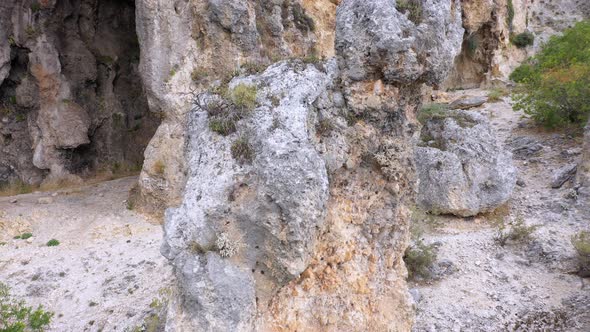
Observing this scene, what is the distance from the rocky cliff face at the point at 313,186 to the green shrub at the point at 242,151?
13mm

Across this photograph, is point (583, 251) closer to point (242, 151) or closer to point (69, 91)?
point (242, 151)

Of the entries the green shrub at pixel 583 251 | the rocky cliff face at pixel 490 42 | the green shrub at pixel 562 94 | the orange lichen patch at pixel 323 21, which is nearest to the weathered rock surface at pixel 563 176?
the green shrub at pixel 562 94

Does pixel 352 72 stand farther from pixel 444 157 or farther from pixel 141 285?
pixel 444 157

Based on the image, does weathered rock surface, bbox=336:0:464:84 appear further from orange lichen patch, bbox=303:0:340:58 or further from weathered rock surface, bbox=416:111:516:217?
orange lichen patch, bbox=303:0:340:58

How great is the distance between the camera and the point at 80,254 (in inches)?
453

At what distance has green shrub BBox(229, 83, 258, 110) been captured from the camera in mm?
5387

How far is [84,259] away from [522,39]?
27.9 m

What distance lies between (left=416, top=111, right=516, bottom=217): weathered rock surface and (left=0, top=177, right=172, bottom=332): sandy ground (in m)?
7.82

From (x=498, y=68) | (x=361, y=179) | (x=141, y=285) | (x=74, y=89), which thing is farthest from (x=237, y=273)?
(x=498, y=68)

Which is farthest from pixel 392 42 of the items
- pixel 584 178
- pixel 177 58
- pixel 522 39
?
pixel 522 39

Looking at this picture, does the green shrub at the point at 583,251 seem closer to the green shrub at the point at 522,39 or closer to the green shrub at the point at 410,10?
the green shrub at the point at 410,10

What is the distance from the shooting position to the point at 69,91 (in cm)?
1706

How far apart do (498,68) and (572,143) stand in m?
12.5

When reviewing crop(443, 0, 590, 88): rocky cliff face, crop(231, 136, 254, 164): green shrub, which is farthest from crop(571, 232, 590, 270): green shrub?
crop(443, 0, 590, 88): rocky cliff face
